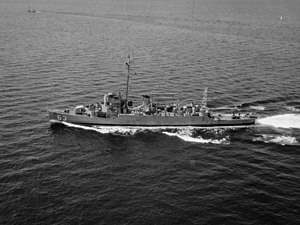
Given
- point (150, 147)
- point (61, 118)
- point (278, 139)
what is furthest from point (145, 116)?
point (278, 139)

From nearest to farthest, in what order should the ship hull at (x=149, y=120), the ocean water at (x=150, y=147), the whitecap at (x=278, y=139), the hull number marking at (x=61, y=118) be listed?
the ocean water at (x=150, y=147) < the whitecap at (x=278, y=139) < the ship hull at (x=149, y=120) < the hull number marking at (x=61, y=118)

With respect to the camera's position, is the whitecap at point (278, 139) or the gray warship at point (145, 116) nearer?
the whitecap at point (278, 139)

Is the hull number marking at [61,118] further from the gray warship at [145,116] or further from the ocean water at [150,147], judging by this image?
the ocean water at [150,147]

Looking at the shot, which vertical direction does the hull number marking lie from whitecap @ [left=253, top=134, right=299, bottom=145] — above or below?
above

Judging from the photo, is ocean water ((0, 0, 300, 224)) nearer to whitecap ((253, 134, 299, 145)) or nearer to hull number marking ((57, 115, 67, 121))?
whitecap ((253, 134, 299, 145))

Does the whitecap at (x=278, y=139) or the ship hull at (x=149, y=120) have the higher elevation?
the ship hull at (x=149, y=120)

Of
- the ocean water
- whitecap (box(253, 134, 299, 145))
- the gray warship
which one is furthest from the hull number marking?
whitecap (box(253, 134, 299, 145))

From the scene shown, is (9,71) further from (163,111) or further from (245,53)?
(245,53)

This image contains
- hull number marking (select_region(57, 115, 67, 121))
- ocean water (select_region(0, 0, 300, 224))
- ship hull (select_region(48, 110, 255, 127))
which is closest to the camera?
ocean water (select_region(0, 0, 300, 224))

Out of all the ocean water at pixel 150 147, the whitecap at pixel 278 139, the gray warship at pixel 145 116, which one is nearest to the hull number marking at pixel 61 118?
the gray warship at pixel 145 116
